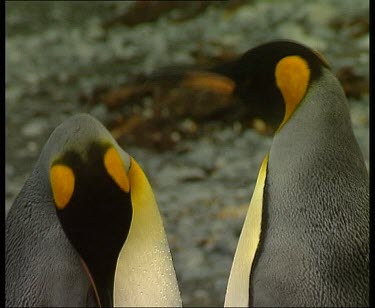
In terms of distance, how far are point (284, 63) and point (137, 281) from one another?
1.29 feet

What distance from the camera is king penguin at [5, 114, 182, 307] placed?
0.95m

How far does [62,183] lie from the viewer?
0.94 meters

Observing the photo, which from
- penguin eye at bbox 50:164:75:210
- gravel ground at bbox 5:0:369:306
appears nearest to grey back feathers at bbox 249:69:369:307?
gravel ground at bbox 5:0:369:306

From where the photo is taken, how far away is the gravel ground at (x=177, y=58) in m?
1.29

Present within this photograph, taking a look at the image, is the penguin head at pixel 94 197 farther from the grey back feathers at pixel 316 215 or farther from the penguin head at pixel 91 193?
the grey back feathers at pixel 316 215

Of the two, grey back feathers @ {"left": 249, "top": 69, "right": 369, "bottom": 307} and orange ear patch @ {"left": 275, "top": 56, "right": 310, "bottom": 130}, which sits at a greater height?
orange ear patch @ {"left": 275, "top": 56, "right": 310, "bottom": 130}

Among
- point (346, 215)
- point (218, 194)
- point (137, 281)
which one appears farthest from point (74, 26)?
point (346, 215)

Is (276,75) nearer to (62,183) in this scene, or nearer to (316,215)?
(316,215)

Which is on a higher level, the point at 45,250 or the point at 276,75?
the point at 276,75

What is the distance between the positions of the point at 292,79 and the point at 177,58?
0.25m

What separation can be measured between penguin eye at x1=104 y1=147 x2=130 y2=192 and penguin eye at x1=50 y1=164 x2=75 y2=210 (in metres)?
0.05

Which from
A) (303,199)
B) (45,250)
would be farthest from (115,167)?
(303,199)

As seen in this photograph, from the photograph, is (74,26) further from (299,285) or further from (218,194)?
Answer: (299,285)

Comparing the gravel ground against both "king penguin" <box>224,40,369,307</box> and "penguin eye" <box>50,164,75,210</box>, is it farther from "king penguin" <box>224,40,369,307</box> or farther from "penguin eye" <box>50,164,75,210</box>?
"penguin eye" <box>50,164,75,210</box>
